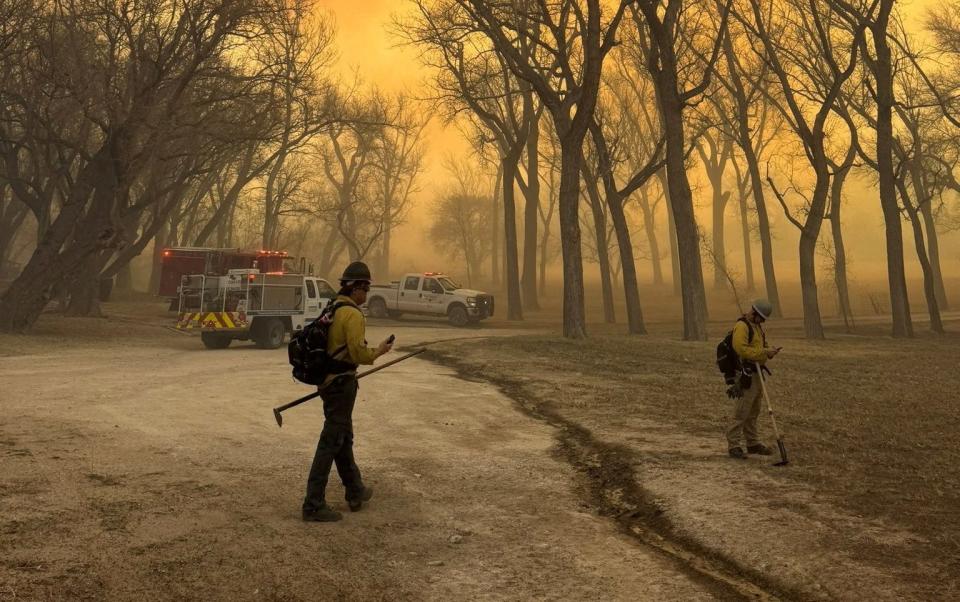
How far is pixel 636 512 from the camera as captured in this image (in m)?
7.15

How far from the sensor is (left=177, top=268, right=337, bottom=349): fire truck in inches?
850

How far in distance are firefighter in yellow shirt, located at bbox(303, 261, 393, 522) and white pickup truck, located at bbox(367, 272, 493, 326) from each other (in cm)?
2580

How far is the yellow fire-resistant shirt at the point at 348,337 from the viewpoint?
6.61 meters

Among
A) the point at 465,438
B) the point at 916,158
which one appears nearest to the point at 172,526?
the point at 465,438

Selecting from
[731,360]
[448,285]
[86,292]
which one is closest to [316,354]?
[731,360]

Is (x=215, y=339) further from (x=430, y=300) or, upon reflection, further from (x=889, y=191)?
(x=889, y=191)

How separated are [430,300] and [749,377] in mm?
25973

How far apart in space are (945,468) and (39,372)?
14.4 metres

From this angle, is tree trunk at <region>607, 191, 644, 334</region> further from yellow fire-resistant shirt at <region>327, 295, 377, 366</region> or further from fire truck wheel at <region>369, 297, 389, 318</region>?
yellow fire-resistant shirt at <region>327, 295, 377, 366</region>

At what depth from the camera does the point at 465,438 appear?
1009 centimetres

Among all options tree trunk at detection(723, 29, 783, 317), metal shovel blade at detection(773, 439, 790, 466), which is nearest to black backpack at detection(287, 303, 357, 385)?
metal shovel blade at detection(773, 439, 790, 466)

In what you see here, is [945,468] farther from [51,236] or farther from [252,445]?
[51,236]

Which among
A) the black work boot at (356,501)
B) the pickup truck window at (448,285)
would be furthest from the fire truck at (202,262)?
the black work boot at (356,501)

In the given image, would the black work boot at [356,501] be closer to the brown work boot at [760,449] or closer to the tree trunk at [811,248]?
the brown work boot at [760,449]
